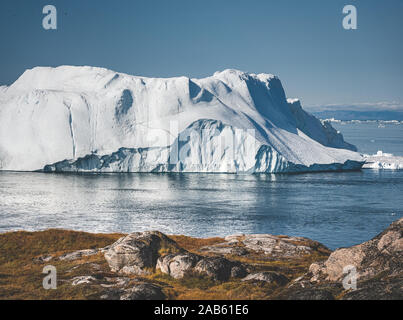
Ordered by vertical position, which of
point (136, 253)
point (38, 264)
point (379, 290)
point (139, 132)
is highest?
point (139, 132)

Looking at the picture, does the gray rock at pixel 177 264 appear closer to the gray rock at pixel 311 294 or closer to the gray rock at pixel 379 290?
the gray rock at pixel 311 294

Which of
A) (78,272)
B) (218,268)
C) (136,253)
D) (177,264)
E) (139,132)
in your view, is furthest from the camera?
(139,132)

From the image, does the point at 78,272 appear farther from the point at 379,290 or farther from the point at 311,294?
the point at 379,290

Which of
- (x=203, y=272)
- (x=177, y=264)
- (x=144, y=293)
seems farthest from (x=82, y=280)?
(x=203, y=272)

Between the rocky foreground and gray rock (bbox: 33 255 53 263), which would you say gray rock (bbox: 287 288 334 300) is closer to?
the rocky foreground

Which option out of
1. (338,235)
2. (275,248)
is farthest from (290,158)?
(275,248)
